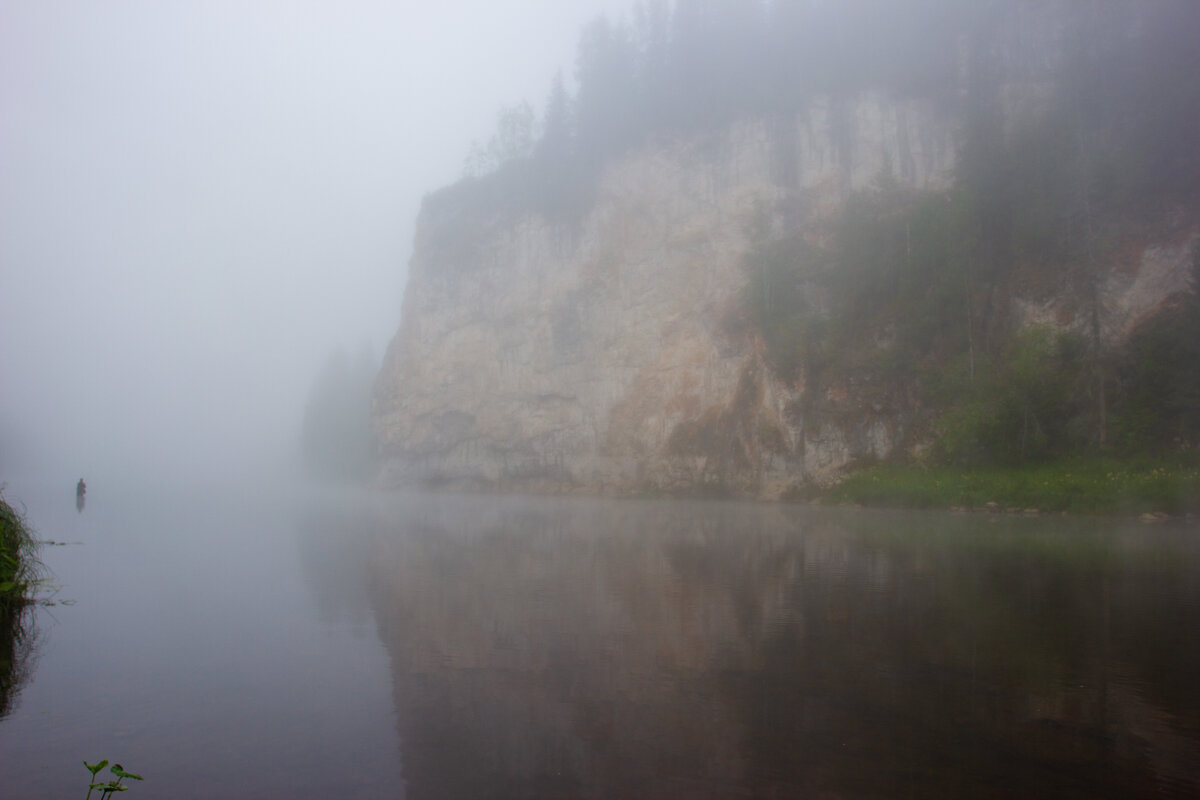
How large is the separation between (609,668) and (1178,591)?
8.43 m

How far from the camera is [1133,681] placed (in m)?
6.38

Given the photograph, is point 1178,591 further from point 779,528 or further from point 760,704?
point 779,528

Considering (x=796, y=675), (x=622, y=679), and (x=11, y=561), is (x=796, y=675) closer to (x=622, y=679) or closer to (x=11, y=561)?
(x=622, y=679)

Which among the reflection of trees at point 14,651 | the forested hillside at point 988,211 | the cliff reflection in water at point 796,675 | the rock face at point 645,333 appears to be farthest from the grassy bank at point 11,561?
the rock face at point 645,333

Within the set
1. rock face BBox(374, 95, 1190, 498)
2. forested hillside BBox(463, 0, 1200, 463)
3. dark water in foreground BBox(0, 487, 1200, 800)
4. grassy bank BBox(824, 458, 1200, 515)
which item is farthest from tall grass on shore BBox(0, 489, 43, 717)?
rock face BBox(374, 95, 1190, 498)

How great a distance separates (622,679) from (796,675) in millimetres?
1525

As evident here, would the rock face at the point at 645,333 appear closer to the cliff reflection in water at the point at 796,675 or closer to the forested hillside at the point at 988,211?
the forested hillside at the point at 988,211

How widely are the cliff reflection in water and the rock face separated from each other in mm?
23949

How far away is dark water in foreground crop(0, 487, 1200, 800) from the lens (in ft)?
15.6

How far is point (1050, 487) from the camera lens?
25547 millimetres

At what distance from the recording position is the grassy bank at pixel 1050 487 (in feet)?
76.2

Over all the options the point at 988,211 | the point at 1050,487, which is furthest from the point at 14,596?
the point at 988,211

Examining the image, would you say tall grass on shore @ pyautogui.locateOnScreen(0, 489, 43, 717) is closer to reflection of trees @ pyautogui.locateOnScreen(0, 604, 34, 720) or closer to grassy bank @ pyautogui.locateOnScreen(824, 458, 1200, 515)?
reflection of trees @ pyautogui.locateOnScreen(0, 604, 34, 720)

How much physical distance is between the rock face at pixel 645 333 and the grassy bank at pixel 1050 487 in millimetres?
3085
